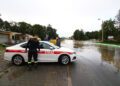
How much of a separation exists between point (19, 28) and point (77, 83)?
5715 cm

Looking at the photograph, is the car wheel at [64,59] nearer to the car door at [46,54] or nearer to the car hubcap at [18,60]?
the car door at [46,54]

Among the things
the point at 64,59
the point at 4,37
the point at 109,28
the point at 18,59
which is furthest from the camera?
the point at 109,28

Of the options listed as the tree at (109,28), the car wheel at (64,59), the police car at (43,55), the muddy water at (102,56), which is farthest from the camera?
the tree at (109,28)

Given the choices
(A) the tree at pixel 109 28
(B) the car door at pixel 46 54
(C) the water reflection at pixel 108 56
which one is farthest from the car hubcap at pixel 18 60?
(A) the tree at pixel 109 28

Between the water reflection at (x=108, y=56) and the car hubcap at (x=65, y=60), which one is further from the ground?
the car hubcap at (x=65, y=60)

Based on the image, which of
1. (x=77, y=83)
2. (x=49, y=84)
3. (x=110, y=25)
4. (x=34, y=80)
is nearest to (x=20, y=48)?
(x=34, y=80)

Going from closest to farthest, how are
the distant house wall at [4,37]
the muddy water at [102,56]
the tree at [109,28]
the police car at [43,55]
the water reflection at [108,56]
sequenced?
the police car at [43,55]
the muddy water at [102,56]
the water reflection at [108,56]
the distant house wall at [4,37]
the tree at [109,28]

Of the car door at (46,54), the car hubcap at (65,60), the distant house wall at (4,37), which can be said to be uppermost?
the distant house wall at (4,37)

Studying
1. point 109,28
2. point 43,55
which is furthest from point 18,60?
point 109,28

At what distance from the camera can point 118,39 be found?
3036cm

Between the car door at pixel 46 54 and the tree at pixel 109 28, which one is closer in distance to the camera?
the car door at pixel 46 54

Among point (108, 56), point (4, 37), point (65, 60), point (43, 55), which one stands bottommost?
point (108, 56)

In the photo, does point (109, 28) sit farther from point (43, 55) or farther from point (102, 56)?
point (43, 55)

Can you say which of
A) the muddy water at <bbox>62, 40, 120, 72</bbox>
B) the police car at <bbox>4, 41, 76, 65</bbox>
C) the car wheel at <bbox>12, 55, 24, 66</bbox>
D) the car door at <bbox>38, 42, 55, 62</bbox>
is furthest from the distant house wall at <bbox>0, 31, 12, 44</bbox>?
the car door at <bbox>38, 42, 55, 62</bbox>
